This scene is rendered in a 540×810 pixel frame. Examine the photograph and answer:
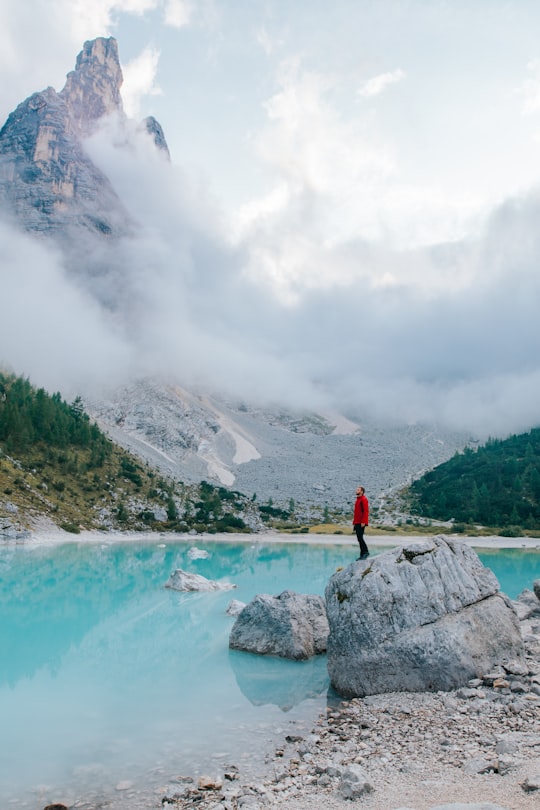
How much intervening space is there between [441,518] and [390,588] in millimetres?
127838

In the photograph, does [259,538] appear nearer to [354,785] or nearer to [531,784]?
[354,785]

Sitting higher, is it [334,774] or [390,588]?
[390,588]

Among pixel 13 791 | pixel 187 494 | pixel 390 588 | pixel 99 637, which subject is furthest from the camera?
pixel 187 494

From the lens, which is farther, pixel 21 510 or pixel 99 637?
pixel 21 510

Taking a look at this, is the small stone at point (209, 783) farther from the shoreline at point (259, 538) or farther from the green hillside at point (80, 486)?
the green hillside at point (80, 486)

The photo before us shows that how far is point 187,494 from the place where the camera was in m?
127

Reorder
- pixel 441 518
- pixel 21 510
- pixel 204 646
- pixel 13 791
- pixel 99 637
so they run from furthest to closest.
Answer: pixel 441 518 < pixel 21 510 < pixel 99 637 < pixel 204 646 < pixel 13 791

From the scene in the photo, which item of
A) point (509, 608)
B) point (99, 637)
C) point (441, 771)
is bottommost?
point (99, 637)

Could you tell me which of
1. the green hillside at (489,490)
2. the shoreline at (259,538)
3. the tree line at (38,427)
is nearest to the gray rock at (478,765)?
the shoreline at (259,538)

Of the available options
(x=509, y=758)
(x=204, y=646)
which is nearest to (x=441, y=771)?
(x=509, y=758)

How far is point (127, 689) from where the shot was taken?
20.7 m

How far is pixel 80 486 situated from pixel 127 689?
285ft

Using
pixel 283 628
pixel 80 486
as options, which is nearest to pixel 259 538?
pixel 80 486

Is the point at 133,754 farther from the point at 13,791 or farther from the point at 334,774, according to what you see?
the point at 334,774
